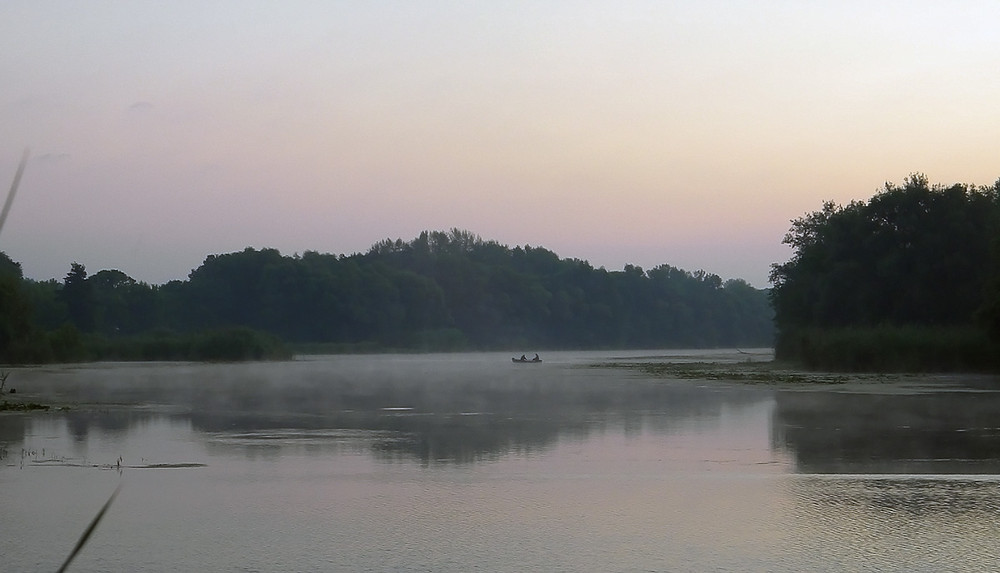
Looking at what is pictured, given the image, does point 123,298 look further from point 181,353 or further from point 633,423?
point 633,423

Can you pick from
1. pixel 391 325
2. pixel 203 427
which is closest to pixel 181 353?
pixel 391 325

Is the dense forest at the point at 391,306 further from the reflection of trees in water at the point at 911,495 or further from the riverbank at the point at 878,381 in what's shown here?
the reflection of trees in water at the point at 911,495

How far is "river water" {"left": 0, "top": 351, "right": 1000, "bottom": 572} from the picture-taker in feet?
28.6

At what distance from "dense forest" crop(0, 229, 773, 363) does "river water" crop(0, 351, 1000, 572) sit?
44211mm

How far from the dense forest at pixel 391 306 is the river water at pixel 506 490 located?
44.2m

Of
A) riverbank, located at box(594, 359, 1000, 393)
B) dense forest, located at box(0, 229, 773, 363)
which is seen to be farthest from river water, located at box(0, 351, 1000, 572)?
dense forest, located at box(0, 229, 773, 363)

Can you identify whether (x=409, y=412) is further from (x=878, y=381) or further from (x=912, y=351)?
(x=912, y=351)

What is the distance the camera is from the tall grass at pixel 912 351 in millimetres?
44469

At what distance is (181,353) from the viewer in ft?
269

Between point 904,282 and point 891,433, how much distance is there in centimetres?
4222

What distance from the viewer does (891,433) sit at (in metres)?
18.2

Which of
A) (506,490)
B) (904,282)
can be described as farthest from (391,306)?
(506,490)

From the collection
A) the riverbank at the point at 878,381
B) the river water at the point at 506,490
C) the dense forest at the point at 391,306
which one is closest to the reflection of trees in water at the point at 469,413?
the river water at the point at 506,490

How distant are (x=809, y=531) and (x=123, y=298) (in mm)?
103726
